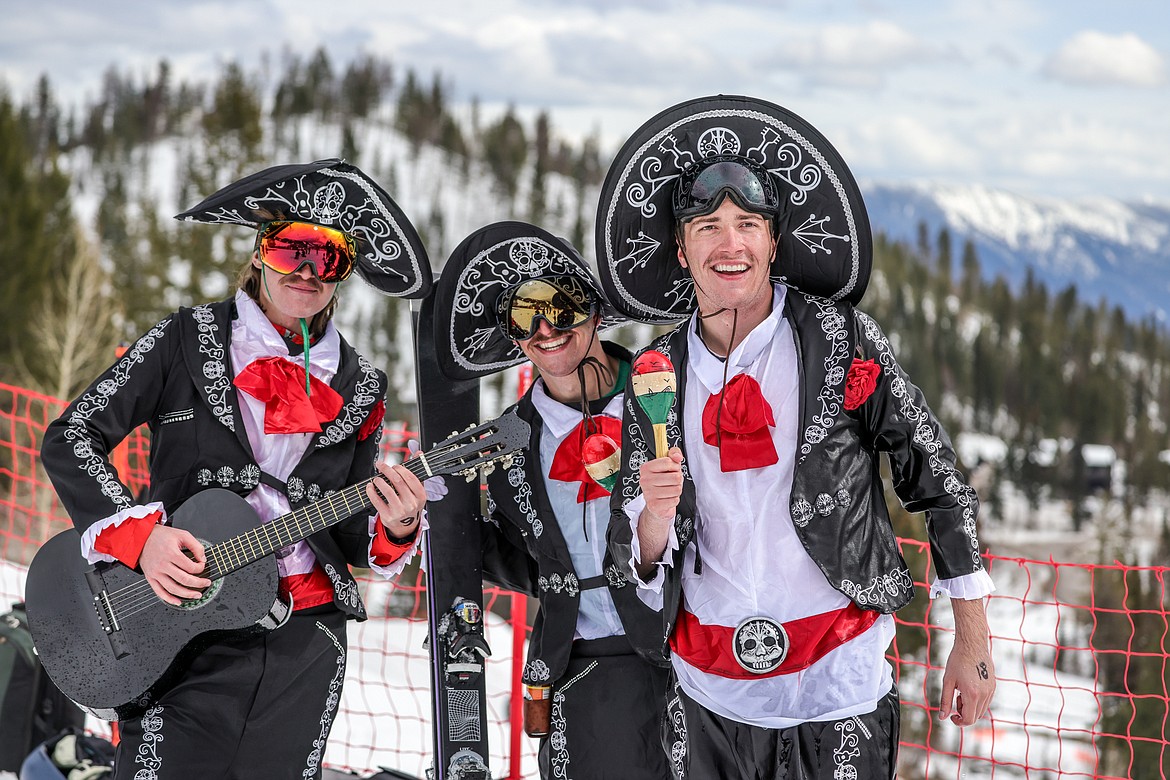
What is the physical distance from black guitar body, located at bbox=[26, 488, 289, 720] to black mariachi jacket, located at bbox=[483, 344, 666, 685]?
703 mm

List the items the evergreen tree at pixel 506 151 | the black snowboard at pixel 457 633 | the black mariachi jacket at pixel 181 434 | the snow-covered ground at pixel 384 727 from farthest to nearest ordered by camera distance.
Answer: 1. the evergreen tree at pixel 506 151
2. the snow-covered ground at pixel 384 727
3. the black snowboard at pixel 457 633
4. the black mariachi jacket at pixel 181 434

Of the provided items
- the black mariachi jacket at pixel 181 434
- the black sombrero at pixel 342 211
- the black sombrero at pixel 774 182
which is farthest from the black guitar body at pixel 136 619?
the black sombrero at pixel 774 182

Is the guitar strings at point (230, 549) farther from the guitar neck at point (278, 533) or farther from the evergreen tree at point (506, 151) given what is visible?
the evergreen tree at point (506, 151)

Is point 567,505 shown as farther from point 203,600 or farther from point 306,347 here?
point 203,600

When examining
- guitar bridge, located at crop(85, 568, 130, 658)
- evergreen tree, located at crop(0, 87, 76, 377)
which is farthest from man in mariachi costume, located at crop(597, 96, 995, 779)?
evergreen tree, located at crop(0, 87, 76, 377)

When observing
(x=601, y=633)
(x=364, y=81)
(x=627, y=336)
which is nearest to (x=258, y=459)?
(x=601, y=633)

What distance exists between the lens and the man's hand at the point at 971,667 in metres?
2.43

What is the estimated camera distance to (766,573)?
244cm

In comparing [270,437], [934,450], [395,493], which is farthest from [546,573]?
[934,450]

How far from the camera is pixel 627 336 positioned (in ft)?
229

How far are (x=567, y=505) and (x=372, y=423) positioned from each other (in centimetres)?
64

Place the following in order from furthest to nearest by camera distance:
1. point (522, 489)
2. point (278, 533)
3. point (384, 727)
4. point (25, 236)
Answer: point (25, 236)
point (384, 727)
point (522, 489)
point (278, 533)

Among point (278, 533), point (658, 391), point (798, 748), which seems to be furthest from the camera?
point (278, 533)

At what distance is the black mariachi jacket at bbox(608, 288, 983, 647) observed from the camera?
7.91ft
